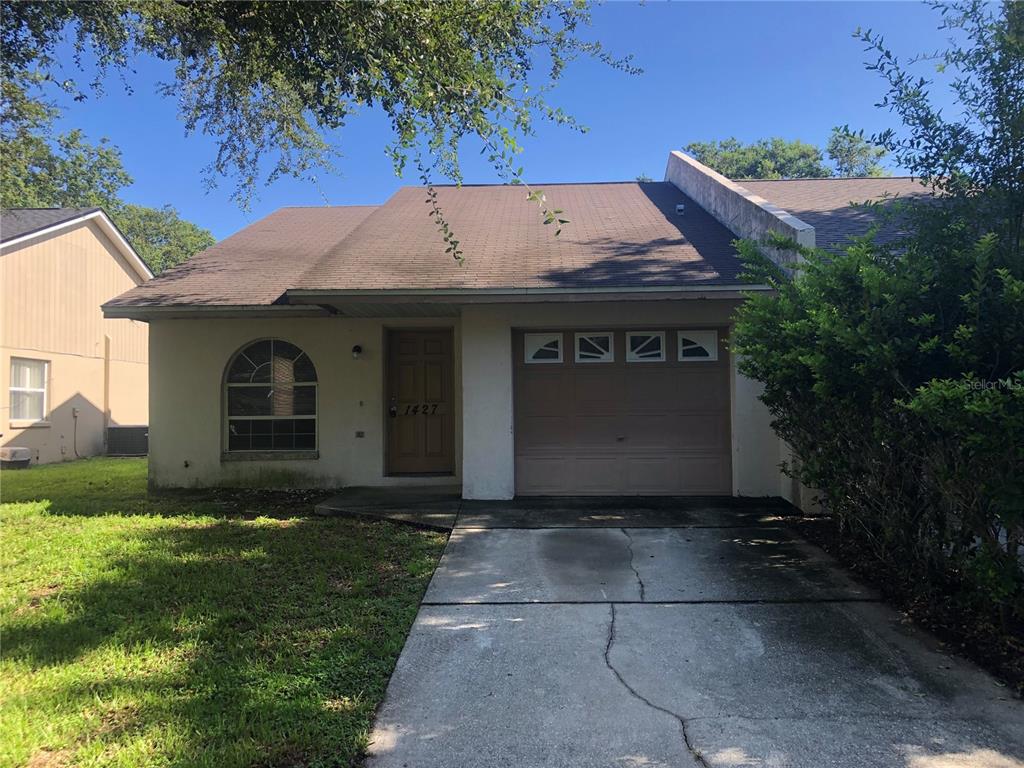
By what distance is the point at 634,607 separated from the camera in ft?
14.3

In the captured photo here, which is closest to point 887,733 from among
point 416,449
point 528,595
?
point 528,595

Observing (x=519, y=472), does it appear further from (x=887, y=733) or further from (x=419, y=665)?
(x=887, y=733)

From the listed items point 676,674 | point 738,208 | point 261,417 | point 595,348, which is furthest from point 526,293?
point 261,417

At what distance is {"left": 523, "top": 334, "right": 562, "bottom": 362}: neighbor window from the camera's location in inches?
317

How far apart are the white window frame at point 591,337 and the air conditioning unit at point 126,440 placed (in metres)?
13.0

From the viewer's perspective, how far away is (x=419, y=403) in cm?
923

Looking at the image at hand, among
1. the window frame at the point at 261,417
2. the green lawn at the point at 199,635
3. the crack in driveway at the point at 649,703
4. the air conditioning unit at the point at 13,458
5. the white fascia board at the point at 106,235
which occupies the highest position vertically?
the white fascia board at the point at 106,235

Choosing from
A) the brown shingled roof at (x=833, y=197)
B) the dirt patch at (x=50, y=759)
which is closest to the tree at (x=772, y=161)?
the brown shingled roof at (x=833, y=197)

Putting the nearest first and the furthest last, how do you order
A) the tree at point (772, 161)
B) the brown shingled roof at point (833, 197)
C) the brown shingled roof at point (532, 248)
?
the brown shingled roof at point (532, 248)
the brown shingled roof at point (833, 197)
the tree at point (772, 161)

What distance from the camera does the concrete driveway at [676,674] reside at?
9.04 ft

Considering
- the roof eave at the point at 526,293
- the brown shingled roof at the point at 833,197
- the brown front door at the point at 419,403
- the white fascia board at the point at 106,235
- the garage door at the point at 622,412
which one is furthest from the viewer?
the white fascia board at the point at 106,235

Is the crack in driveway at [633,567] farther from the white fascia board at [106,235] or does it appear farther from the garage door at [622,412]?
the white fascia board at [106,235]

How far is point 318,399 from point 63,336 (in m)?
10.1

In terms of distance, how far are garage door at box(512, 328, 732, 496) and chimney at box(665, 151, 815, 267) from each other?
145cm
